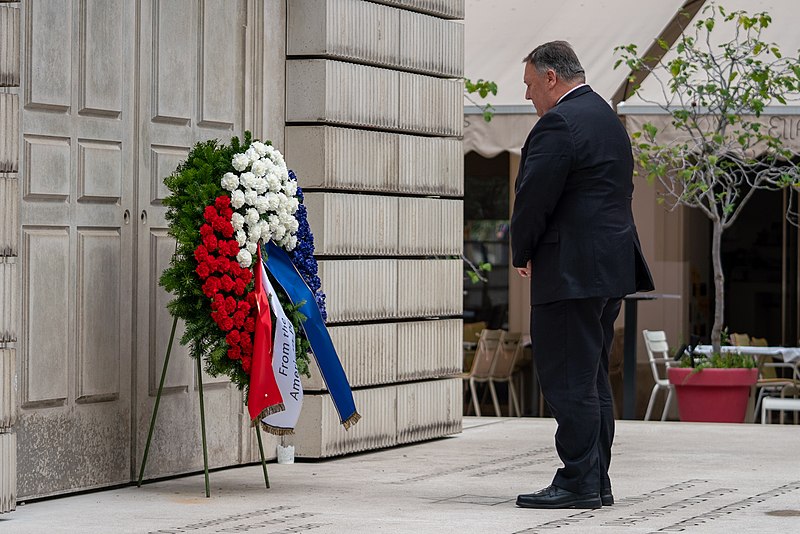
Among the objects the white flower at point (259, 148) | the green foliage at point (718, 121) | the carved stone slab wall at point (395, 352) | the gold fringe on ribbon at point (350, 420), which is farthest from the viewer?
the green foliage at point (718, 121)

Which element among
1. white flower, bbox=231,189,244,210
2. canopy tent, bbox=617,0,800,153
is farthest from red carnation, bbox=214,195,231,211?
canopy tent, bbox=617,0,800,153

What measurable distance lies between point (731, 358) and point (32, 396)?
7.24 m

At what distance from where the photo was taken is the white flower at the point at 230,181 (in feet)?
24.7

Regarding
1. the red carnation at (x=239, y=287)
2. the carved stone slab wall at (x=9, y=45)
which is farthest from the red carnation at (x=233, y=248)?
the carved stone slab wall at (x=9, y=45)

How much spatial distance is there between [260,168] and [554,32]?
9032 millimetres

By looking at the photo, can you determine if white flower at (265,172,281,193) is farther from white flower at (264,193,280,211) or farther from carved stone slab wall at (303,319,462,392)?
carved stone slab wall at (303,319,462,392)

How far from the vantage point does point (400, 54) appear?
988 centimetres

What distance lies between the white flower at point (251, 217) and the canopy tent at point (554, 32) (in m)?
7.18

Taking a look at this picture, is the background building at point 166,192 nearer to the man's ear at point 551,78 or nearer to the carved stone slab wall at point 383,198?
the carved stone slab wall at point 383,198

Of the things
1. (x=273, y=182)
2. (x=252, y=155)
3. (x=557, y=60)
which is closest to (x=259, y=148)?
(x=252, y=155)

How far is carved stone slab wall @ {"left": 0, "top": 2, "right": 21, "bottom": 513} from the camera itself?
679 centimetres

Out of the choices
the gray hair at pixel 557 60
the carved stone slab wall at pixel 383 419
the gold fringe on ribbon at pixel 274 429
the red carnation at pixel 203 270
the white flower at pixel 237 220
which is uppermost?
the gray hair at pixel 557 60

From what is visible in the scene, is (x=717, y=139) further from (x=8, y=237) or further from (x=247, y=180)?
(x=8, y=237)

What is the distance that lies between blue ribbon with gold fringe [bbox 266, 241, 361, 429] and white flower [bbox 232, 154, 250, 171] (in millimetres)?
429
